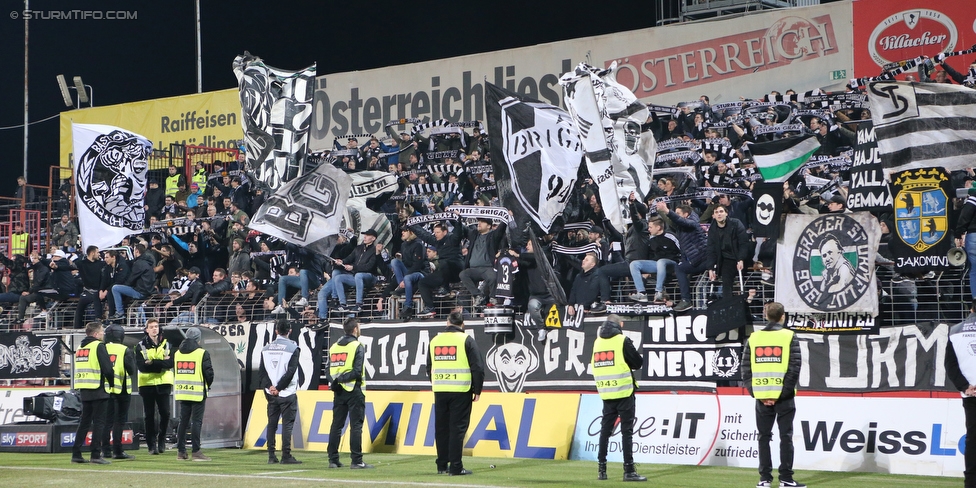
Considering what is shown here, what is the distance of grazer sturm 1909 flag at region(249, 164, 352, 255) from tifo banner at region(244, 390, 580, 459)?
2891mm

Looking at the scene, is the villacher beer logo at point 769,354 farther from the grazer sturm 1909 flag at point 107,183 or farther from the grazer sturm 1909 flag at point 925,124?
the grazer sturm 1909 flag at point 107,183

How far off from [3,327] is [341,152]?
961 cm

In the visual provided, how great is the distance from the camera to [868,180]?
15.0m

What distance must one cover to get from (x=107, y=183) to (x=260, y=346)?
17.2ft

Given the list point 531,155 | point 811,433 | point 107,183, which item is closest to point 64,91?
point 107,183

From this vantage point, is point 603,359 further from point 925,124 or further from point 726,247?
point 925,124

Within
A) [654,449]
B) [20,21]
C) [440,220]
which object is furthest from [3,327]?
[654,449]

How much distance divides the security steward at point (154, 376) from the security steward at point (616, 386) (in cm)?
799

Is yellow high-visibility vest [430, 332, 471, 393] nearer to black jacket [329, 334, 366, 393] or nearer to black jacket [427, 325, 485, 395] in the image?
black jacket [427, 325, 485, 395]

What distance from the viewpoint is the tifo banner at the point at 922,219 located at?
13938 millimetres

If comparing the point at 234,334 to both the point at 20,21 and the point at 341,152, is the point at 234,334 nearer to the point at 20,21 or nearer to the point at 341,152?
the point at 341,152

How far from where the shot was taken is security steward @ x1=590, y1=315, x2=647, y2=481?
42.1 feet

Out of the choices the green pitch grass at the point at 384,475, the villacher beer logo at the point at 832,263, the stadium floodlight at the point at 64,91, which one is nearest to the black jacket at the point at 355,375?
the green pitch grass at the point at 384,475

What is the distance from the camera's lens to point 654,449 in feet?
50.1
